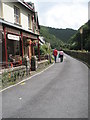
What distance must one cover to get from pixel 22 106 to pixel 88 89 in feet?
10.9

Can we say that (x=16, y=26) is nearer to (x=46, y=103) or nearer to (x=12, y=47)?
(x=12, y=47)

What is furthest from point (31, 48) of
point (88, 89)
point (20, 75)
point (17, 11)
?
point (88, 89)

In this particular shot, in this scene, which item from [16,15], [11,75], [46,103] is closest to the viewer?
[46,103]

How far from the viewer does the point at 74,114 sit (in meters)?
4.80

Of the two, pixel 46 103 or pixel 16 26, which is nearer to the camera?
pixel 46 103

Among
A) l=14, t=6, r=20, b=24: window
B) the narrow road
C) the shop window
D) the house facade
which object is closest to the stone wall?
the narrow road

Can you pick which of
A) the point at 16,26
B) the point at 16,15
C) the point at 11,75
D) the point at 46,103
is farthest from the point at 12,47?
the point at 46,103

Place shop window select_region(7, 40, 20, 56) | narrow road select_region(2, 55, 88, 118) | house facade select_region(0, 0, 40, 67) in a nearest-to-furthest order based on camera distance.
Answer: narrow road select_region(2, 55, 88, 118) → house facade select_region(0, 0, 40, 67) → shop window select_region(7, 40, 20, 56)

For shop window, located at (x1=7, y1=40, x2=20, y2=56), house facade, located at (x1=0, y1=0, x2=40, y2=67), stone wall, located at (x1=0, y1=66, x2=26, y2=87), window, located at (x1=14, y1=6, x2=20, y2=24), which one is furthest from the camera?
shop window, located at (x1=7, y1=40, x2=20, y2=56)

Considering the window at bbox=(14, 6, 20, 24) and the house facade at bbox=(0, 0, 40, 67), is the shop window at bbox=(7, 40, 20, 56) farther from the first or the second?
the window at bbox=(14, 6, 20, 24)

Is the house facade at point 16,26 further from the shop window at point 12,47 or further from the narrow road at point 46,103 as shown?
the narrow road at point 46,103


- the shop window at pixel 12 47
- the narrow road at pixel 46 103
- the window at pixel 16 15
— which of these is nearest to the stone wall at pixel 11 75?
the narrow road at pixel 46 103

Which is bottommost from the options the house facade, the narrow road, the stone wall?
the narrow road

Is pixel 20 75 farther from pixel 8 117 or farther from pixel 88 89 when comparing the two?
pixel 8 117
